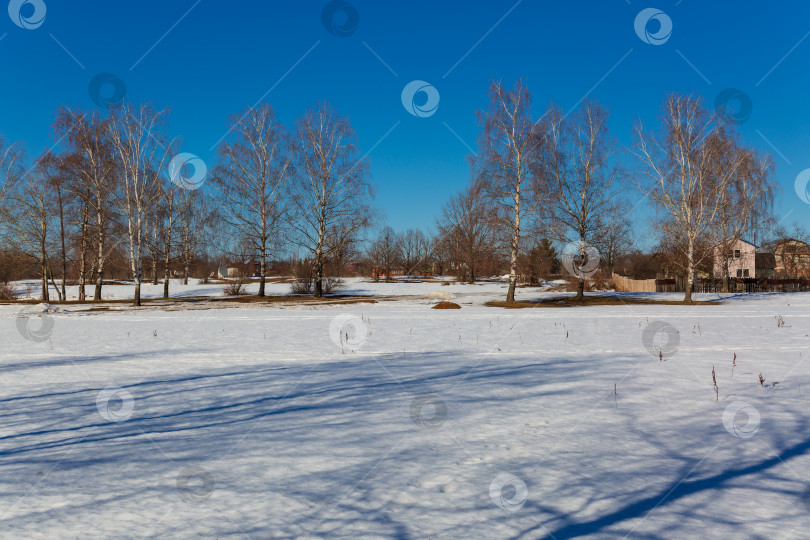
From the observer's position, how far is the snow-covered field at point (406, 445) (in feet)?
11.1

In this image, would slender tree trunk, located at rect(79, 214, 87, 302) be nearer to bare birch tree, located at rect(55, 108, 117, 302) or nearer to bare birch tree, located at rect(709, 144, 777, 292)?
bare birch tree, located at rect(55, 108, 117, 302)

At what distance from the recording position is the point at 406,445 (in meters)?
4.79

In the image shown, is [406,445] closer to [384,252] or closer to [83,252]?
[83,252]

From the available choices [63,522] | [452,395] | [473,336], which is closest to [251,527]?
[63,522]

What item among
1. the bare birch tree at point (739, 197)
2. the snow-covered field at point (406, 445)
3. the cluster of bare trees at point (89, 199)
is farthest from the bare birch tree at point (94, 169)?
the bare birch tree at point (739, 197)

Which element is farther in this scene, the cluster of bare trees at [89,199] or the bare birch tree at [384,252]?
the bare birch tree at [384,252]

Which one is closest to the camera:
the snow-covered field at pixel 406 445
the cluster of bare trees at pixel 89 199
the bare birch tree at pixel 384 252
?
the snow-covered field at pixel 406 445

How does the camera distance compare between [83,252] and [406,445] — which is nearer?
[406,445]

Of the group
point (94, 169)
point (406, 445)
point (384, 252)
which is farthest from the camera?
point (384, 252)

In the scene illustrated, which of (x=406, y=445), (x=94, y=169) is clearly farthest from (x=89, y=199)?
(x=406, y=445)

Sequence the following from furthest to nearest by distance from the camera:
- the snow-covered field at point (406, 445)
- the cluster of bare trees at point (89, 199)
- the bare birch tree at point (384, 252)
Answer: the bare birch tree at point (384, 252) < the cluster of bare trees at point (89, 199) < the snow-covered field at point (406, 445)

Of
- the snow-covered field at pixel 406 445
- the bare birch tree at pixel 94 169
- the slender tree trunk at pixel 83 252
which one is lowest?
the snow-covered field at pixel 406 445

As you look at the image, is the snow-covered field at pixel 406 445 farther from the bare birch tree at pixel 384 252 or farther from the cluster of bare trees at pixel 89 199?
the bare birch tree at pixel 384 252

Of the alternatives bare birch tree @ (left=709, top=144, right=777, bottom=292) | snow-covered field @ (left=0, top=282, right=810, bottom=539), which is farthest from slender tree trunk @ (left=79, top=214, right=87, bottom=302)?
bare birch tree @ (left=709, top=144, right=777, bottom=292)
